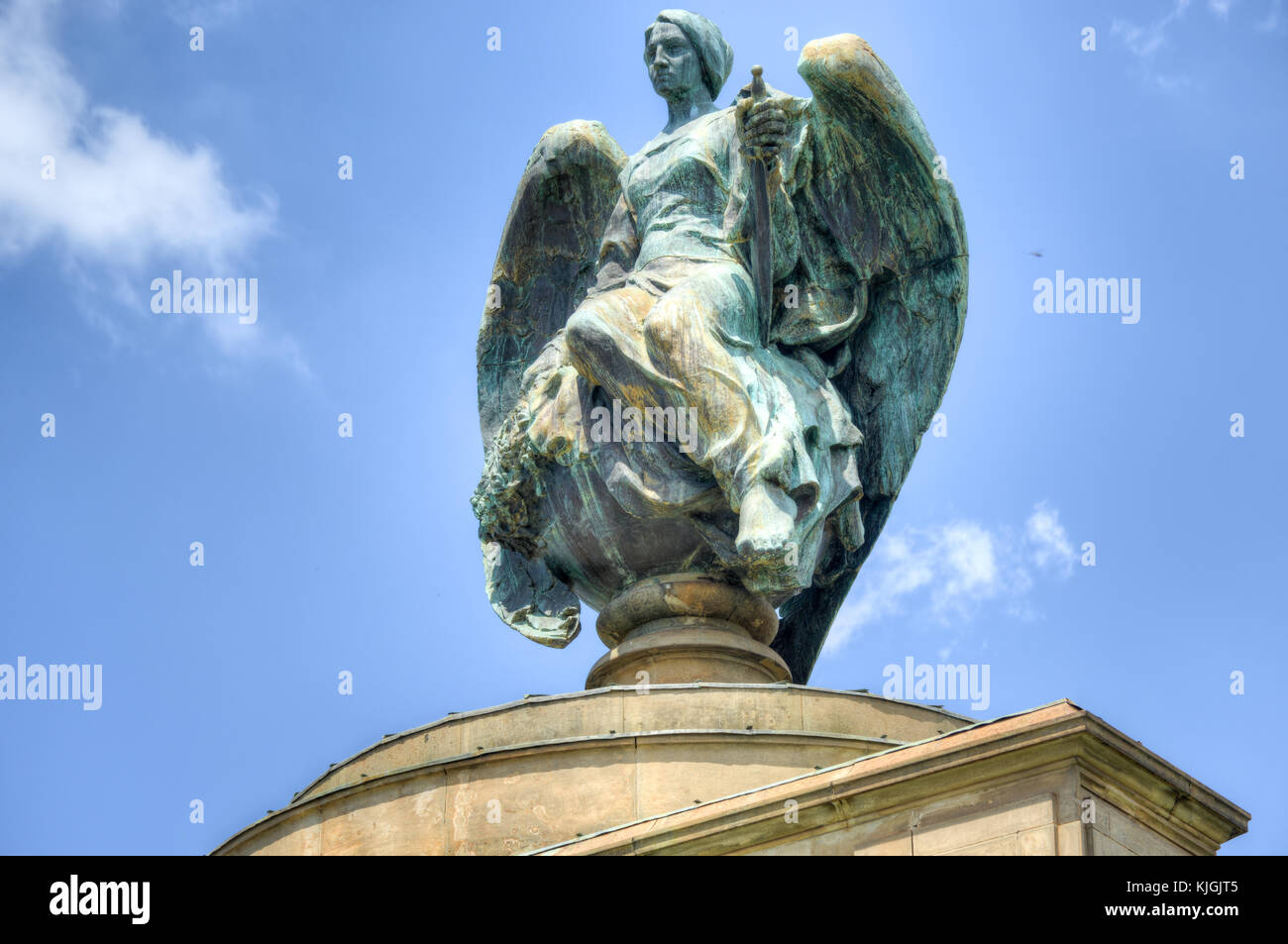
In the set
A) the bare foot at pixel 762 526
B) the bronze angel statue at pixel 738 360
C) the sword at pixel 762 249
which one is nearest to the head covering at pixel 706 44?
the bronze angel statue at pixel 738 360

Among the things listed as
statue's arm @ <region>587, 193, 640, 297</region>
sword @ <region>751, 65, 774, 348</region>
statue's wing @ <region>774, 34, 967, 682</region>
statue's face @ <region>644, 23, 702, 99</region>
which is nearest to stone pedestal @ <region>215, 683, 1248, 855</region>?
statue's wing @ <region>774, 34, 967, 682</region>

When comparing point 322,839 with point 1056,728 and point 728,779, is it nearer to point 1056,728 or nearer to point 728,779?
point 728,779

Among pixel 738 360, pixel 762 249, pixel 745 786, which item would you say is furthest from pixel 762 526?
pixel 762 249

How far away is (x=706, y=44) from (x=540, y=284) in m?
2.96

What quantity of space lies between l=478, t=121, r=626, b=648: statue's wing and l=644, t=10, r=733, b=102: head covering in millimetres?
1061

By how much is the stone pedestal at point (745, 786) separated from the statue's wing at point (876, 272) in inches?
117

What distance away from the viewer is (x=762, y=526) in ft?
59.5

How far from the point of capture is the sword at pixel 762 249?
19.4 metres

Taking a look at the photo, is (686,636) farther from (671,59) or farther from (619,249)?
(671,59)

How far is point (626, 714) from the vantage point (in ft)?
57.0
